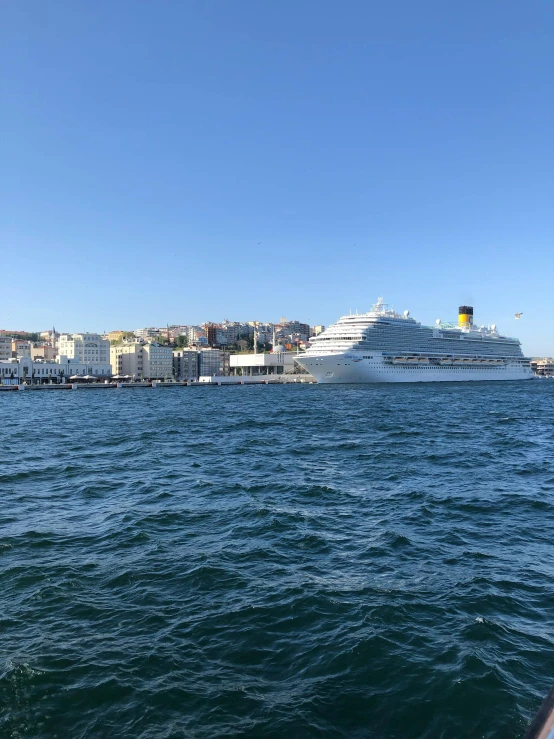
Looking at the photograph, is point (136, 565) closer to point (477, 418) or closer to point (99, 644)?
point (99, 644)

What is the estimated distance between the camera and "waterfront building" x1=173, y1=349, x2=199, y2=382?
12938 centimetres

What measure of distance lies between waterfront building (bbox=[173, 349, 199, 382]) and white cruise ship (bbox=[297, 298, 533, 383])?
47.4 m

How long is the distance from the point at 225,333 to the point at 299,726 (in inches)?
7459

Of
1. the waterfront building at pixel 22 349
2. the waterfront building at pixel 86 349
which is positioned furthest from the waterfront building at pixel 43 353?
the waterfront building at pixel 86 349

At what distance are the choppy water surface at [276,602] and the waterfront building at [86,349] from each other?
104936mm

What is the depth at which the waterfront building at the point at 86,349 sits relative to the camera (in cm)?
11744

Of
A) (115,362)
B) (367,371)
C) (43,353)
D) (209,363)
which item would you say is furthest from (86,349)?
(367,371)

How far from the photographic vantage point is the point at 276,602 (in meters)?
8.17

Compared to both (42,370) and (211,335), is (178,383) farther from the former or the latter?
(211,335)

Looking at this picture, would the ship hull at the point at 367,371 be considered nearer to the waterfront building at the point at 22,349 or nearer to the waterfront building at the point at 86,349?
the waterfront building at the point at 86,349

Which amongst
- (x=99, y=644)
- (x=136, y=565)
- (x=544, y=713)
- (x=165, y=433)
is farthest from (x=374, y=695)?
(x=165, y=433)

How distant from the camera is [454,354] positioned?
311 feet

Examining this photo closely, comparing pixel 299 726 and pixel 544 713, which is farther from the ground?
pixel 544 713

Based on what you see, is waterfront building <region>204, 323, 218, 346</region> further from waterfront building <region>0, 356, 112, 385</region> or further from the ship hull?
the ship hull
